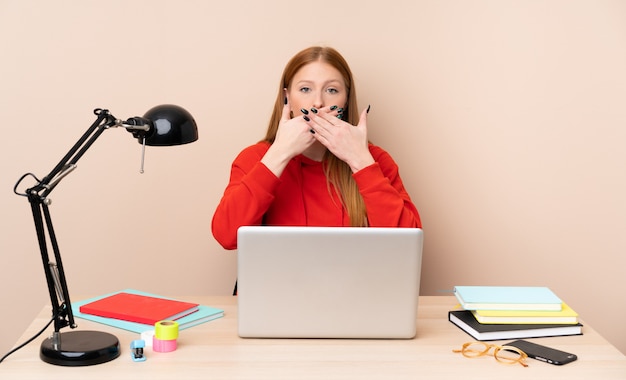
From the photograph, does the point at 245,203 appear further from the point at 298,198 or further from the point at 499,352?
the point at 499,352

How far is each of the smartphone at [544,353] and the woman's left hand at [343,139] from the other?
797 mm

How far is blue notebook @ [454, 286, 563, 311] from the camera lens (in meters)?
1.75

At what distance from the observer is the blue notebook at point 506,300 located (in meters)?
1.75

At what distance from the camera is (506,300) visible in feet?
5.78

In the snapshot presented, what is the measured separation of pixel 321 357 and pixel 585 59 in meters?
1.80

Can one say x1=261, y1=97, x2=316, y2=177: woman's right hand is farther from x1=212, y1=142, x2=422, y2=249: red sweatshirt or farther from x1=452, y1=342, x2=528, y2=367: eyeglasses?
x1=452, y1=342, x2=528, y2=367: eyeglasses

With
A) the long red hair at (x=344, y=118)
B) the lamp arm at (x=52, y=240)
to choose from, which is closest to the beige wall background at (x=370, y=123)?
the long red hair at (x=344, y=118)

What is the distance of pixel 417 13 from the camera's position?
105 inches

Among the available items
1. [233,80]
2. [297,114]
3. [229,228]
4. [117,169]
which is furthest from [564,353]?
[117,169]

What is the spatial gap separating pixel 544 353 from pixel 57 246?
1087 millimetres

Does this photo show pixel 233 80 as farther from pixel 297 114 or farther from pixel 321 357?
pixel 321 357

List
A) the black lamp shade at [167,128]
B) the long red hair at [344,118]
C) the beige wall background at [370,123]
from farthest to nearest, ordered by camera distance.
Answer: the beige wall background at [370,123]
the long red hair at [344,118]
the black lamp shade at [167,128]

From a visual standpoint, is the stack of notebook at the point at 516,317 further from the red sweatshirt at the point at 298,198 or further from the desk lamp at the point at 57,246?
the desk lamp at the point at 57,246

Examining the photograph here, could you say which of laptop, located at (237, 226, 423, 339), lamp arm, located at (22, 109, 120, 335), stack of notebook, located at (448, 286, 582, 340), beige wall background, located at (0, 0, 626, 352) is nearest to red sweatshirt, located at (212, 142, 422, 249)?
beige wall background, located at (0, 0, 626, 352)
